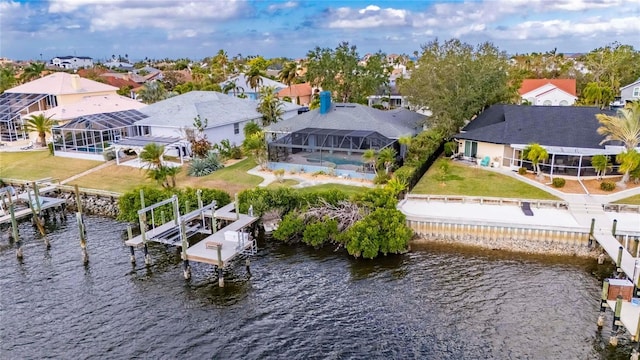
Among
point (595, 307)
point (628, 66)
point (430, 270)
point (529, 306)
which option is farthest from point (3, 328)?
point (628, 66)

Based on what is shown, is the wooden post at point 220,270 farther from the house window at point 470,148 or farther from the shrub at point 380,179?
the house window at point 470,148

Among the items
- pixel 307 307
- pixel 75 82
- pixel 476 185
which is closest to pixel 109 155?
pixel 75 82

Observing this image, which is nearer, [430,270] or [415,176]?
[430,270]

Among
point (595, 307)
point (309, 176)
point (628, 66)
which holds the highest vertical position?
point (628, 66)

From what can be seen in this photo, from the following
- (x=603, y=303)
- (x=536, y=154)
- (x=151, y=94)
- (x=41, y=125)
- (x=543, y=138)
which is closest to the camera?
(x=603, y=303)

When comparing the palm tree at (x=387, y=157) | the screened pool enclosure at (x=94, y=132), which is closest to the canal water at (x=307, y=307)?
the palm tree at (x=387, y=157)

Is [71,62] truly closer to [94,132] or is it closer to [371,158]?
[94,132]

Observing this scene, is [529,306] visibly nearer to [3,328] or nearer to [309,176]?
[309,176]
